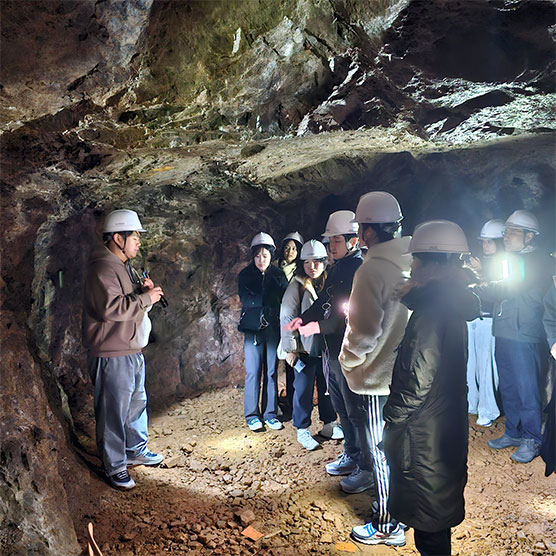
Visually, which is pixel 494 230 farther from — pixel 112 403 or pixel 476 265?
pixel 112 403

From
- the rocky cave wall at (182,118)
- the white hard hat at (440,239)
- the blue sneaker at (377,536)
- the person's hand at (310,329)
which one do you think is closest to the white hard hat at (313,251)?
the rocky cave wall at (182,118)

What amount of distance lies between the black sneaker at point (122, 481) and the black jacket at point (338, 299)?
85.0 inches

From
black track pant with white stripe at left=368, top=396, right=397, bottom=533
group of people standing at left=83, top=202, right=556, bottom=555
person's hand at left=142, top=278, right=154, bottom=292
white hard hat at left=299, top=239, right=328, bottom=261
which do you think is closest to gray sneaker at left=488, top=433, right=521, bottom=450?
group of people standing at left=83, top=202, right=556, bottom=555

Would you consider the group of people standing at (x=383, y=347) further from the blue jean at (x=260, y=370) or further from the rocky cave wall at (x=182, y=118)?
the rocky cave wall at (x=182, y=118)

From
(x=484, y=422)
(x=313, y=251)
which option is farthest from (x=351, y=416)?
(x=484, y=422)

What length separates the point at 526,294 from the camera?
4676mm

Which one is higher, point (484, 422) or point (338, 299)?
point (338, 299)

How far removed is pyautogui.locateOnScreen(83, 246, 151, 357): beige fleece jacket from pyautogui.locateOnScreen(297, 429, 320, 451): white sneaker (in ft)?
7.03

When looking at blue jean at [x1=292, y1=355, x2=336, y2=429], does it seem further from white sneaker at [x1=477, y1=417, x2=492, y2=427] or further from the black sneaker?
white sneaker at [x1=477, y1=417, x2=492, y2=427]

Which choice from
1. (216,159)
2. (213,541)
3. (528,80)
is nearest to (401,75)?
(528,80)

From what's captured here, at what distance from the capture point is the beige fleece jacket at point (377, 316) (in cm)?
309

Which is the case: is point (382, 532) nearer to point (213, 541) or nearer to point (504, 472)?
point (213, 541)

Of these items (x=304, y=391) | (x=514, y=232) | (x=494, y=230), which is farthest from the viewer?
(x=494, y=230)

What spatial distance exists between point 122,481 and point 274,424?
81.8 inches
